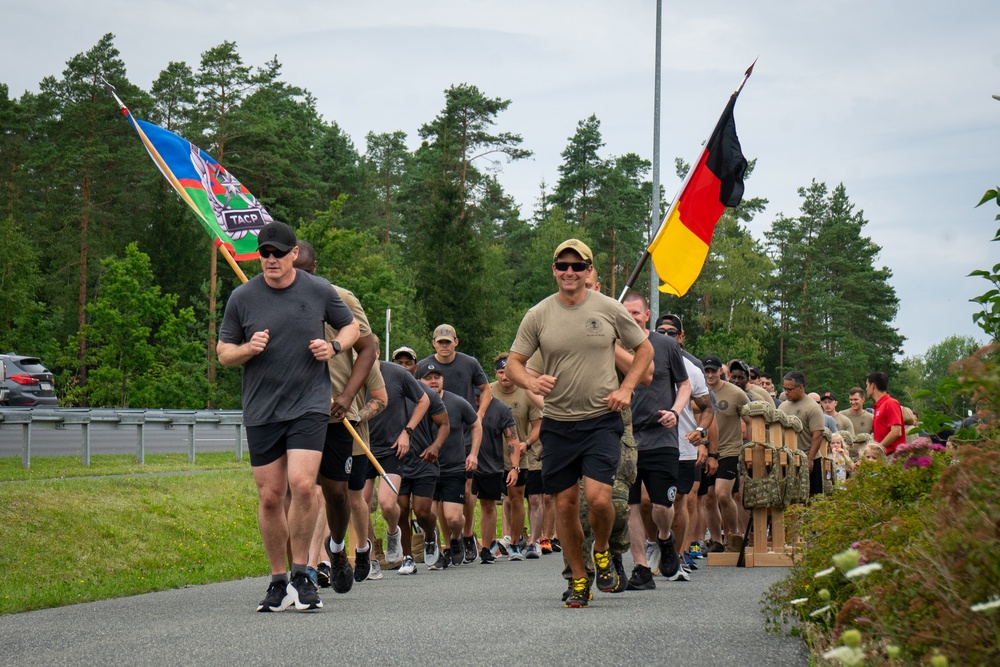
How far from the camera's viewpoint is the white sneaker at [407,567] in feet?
45.9

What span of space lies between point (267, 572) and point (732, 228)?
92.8 metres

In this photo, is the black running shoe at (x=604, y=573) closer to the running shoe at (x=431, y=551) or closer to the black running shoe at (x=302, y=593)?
the black running shoe at (x=302, y=593)

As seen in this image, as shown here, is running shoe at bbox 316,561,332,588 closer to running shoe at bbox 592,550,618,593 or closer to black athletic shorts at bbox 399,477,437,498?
running shoe at bbox 592,550,618,593

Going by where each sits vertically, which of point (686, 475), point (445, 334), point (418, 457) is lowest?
point (686, 475)

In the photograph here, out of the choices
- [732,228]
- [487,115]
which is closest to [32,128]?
[487,115]

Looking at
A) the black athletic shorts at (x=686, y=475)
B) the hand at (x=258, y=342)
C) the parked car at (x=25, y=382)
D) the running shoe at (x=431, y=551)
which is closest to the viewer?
the hand at (x=258, y=342)

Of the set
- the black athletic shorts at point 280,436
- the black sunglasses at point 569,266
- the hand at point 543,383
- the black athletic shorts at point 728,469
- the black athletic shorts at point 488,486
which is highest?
the black sunglasses at point 569,266

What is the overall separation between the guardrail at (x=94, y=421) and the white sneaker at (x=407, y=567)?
9.46 meters

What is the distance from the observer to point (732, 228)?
104438mm

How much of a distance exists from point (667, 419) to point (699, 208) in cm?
502

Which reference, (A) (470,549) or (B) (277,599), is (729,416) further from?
(B) (277,599)

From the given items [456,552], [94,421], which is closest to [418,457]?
[456,552]

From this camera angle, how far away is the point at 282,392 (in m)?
8.78

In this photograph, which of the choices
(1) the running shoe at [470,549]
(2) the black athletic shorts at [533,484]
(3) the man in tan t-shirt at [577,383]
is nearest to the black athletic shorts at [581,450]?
(3) the man in tan t-shirt at [577,383]
